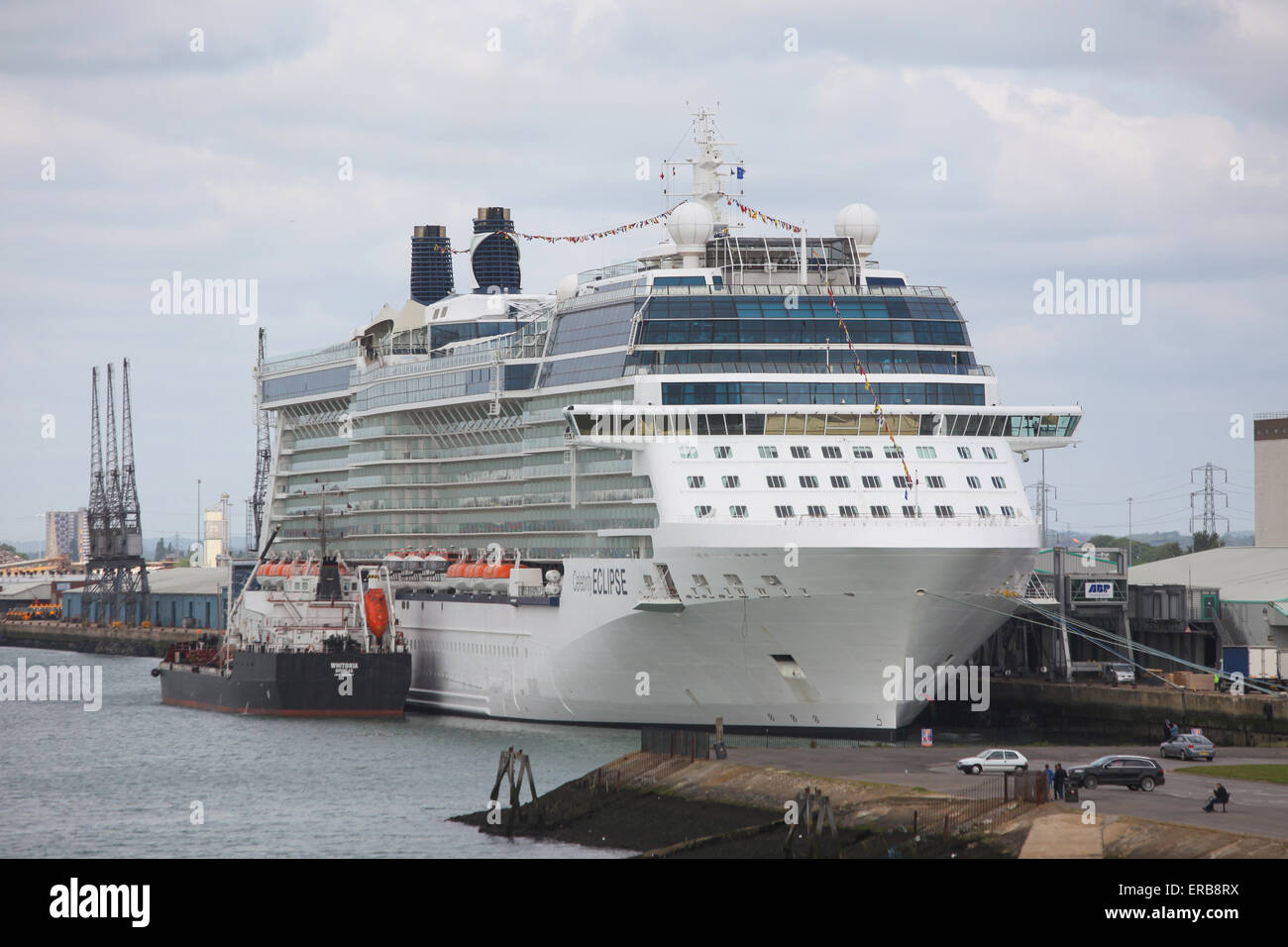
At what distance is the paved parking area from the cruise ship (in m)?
4.69

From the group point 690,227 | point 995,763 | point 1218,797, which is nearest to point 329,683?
point 690,227

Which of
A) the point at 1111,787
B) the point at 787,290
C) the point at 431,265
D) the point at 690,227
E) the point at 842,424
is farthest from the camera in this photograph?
the point at 431,265

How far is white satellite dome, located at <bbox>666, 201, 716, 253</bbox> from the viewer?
207 ft

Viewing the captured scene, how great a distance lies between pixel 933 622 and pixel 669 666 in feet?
27.8

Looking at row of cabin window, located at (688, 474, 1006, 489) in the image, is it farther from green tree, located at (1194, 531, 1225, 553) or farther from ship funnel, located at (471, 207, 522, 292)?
green tree, located at (1194, 531, 1225, 553)

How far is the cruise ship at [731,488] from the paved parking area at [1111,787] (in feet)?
15.4

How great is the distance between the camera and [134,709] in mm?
82688

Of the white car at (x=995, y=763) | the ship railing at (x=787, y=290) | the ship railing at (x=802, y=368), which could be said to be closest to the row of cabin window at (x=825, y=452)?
the ship railing at (x=802, y=368)

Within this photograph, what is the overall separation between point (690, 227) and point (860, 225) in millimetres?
5748

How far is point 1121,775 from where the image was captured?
43562mm

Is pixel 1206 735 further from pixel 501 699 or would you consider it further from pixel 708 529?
pixel 501 699

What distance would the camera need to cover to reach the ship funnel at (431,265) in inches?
3593

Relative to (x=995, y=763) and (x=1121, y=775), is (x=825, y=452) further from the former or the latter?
(x=1121, y=775)

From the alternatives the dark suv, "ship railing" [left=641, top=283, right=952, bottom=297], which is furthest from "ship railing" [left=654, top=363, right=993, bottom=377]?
the dark suv
